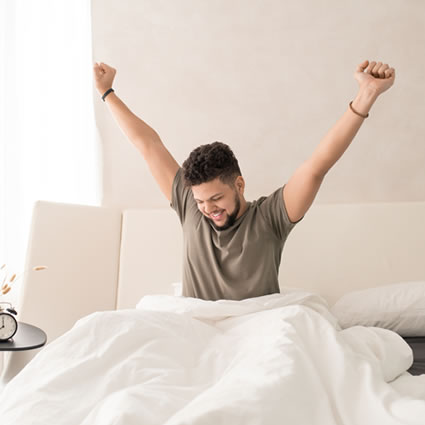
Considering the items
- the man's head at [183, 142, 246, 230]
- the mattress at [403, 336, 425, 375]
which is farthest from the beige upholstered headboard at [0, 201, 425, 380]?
the man's head at [183, 142, 246, 230]

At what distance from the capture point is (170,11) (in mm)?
2641

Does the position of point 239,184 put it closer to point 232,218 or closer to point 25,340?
point 232,218

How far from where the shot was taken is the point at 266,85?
255 cm

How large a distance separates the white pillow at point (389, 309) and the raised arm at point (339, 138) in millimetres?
502

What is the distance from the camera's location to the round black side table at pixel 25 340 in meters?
1.71

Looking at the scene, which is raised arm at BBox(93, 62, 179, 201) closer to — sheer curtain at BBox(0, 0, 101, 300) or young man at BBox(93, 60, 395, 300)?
young man at BBox(93, 60, 395, 300)

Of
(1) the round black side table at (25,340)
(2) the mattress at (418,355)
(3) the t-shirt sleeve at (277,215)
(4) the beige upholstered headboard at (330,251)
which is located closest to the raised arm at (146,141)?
(3) the t-shirt sleeve at (277,215)

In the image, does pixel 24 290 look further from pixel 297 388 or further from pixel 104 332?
pixel 297 388

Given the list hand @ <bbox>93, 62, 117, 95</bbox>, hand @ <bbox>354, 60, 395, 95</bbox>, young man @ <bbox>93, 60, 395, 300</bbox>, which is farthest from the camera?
hand @ <bbox>93, 62, 117, 95</bbox>

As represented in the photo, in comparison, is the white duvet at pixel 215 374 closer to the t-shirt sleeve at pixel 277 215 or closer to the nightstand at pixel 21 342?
the t-shirt sleeve at pixel 277 215

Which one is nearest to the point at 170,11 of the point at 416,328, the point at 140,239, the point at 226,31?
the point at 226,31

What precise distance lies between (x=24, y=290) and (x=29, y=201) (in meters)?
0.59

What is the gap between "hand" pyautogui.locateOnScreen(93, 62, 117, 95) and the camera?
6.24 feet

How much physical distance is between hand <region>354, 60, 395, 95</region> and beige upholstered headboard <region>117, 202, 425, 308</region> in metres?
0.97
